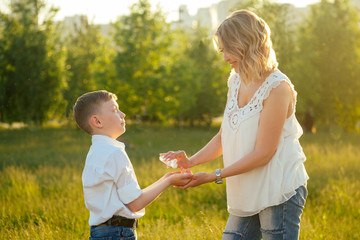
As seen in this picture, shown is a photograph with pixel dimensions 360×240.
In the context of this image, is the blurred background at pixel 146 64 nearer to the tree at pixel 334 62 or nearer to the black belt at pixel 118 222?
the tree at pixel 334 62

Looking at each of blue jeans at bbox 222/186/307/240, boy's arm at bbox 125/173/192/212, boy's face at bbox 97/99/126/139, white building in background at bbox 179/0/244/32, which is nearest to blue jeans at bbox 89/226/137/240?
boy's arm at bbox 125/173/192/212

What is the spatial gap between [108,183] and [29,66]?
20052 mm

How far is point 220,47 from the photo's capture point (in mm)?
2820

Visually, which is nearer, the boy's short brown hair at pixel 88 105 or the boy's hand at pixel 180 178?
the boy's short brown hair at pixel 88 105

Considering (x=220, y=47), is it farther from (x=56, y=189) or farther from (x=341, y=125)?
(x=341, y=125)

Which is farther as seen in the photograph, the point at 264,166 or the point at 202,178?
the point at 202,178

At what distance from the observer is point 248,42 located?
267 centimetres

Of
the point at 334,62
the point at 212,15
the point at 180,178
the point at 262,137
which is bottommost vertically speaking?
the point at 334,62

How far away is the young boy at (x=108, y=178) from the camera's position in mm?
2641

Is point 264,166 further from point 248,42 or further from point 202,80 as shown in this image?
point 202,80

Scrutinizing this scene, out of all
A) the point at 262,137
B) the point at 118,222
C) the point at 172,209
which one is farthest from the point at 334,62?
the point at 118,222

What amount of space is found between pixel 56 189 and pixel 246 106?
18.4 ft

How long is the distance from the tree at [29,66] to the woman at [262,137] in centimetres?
1922

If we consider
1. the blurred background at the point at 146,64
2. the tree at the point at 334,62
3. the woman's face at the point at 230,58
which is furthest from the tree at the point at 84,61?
the woman's face at the point at 230,58
